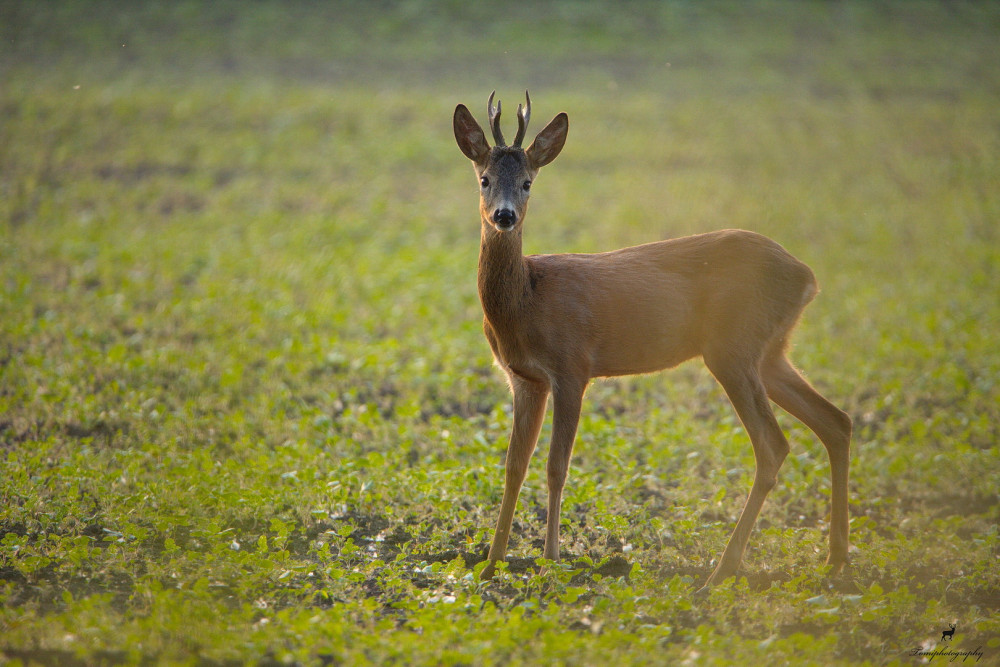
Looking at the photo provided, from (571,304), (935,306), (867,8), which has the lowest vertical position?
(935,306)

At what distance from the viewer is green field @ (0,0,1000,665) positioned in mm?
4590

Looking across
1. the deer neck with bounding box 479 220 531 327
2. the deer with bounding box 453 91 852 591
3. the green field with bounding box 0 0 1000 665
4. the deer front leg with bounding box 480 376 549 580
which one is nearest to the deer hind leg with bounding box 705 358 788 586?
the deer with bounding box 453 91 852 591

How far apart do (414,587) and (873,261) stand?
9958 millimetres

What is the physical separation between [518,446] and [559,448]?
0.27 m

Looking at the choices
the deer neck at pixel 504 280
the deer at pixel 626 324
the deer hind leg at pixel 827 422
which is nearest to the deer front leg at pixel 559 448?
the deer at pixel 626 324

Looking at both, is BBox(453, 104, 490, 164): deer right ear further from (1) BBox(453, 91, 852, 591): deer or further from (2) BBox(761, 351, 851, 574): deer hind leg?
(2) BBox(761, 351, 851, 574): deer hind leg

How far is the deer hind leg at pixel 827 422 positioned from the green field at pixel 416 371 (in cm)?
23

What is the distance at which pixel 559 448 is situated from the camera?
5285 millimetres

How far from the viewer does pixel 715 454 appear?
274 inches

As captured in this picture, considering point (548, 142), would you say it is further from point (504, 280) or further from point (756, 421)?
point (756, 421)

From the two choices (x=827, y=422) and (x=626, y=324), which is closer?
(x=626, y=324)

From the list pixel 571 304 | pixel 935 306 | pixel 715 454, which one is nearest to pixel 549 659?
pixel 571 304

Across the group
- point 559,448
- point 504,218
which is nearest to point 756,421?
point 559,448

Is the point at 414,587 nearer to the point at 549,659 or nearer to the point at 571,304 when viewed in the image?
the point at 549,659
